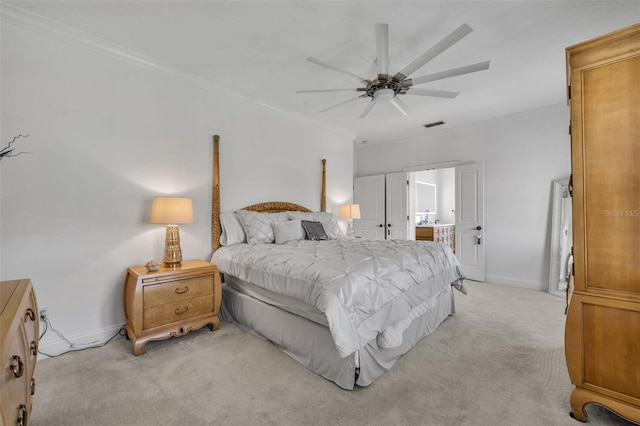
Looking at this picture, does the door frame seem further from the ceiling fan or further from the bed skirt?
the bed skirt

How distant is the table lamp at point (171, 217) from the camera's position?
8.69 feet

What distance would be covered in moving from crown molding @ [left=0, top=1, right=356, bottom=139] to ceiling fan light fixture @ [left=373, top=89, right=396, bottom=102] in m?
1.91

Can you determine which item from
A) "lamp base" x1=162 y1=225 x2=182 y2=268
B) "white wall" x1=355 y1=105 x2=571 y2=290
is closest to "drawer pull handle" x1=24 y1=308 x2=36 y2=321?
"lamp base" x1=162 y1=225 x2=182 y2=268

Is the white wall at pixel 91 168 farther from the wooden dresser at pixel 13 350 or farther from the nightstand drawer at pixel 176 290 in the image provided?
the wooden dresser at pixel 13 350

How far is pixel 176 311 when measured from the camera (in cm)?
255

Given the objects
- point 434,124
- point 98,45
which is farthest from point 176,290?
point 434,124

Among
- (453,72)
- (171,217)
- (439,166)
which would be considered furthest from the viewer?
(439,166)

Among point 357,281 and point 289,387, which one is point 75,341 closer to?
point 289,387

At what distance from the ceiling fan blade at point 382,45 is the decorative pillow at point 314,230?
2052 millimetres

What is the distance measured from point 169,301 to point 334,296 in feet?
5.39

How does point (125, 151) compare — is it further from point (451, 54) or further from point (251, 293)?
point (451, 54)

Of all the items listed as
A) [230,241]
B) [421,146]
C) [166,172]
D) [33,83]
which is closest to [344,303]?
[230,241]

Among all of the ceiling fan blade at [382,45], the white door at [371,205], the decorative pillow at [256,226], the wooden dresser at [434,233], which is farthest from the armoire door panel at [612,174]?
the wooden dresser at [434,233]

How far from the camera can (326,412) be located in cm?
167
